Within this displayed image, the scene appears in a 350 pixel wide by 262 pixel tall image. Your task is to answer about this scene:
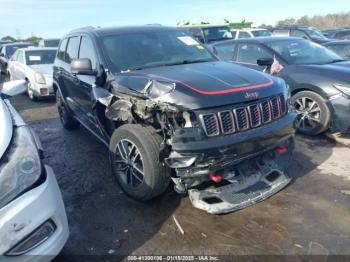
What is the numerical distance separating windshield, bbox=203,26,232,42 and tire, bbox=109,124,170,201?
12671 millimetres

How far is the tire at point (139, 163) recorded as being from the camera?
3254 millimetres

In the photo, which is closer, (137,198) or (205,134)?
(205,134)

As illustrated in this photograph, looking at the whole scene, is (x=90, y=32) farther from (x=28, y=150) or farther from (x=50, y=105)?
(x=50, y=105)

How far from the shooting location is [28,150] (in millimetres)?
2416

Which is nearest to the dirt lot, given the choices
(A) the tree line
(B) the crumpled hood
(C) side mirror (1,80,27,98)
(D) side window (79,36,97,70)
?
(C) side mirror (1,80,27,98)

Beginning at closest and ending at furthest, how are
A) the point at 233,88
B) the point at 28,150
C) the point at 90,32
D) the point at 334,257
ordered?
the point at 28,150, the point at 334,257, the point at 233,88, the point at 90,32

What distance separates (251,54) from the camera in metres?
6.83

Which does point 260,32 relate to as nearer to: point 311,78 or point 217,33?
point 217,33

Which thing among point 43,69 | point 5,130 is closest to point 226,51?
point 43,69

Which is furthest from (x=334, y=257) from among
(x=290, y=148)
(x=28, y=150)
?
(x=28, y=150)

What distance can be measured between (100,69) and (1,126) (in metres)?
1.85

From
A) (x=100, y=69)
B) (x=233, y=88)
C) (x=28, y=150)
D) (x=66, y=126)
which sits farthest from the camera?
(x=66, y=126)

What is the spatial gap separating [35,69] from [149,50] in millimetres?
6664

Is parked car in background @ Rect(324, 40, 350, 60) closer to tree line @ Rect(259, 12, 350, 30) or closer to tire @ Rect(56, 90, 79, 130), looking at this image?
tire @ Rect(56, 90, 79, 130)
